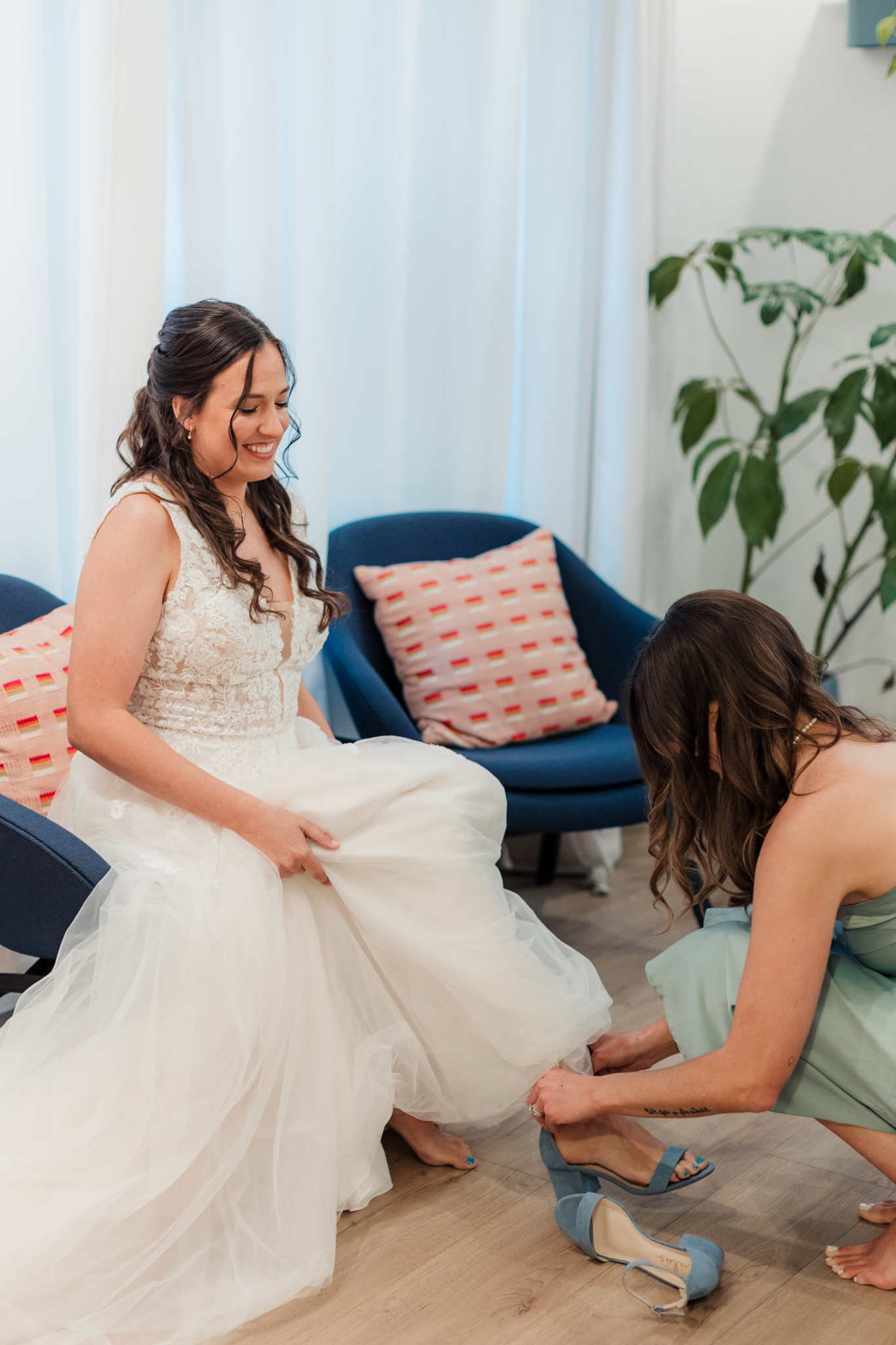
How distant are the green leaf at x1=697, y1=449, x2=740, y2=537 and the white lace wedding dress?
155cm

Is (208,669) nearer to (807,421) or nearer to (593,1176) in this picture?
(593,1176)

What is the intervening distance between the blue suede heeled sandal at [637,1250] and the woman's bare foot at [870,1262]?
15 cm

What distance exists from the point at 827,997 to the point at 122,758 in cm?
96

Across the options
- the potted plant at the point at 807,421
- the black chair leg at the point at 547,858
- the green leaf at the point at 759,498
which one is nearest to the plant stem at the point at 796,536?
the potted plant at the point at 807,421

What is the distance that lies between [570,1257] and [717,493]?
2.09 metres

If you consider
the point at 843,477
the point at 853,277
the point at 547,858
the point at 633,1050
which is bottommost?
the point at 547,858

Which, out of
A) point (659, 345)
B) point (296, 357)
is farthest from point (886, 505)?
point (296, 357)

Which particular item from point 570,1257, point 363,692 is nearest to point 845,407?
point 363,692

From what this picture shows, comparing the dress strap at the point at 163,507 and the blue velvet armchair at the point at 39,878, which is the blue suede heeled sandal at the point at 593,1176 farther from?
the dress strap at the point at 163,507

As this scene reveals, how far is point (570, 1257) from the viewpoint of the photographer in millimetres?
1562

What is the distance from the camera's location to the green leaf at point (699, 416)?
10.5 ft

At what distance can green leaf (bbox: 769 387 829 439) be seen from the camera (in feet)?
10.2

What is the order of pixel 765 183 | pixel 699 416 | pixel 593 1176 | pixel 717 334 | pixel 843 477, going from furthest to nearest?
pixel 765 183 → pixel 717 334 → pixel 699 416 → pixel 843 477 → pixel 593 1176

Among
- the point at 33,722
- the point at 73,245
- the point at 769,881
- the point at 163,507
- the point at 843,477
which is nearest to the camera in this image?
the point at 769,881
